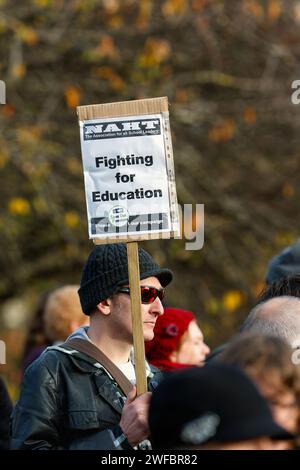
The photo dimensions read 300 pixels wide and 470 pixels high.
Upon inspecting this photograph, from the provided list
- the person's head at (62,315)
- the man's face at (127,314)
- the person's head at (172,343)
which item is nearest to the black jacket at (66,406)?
the man's face at (127,314)

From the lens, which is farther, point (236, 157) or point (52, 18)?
point (236, 157)

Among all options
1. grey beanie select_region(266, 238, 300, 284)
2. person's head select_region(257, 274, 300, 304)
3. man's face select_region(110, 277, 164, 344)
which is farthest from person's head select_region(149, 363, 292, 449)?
grey beanie select_region(266, 238, 300, 284)

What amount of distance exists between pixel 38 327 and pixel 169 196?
7.58 feet

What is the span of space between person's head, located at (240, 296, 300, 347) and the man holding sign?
441 mm

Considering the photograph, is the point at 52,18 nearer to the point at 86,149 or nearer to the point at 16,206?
the point at 16,206

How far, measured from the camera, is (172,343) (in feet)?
18.1

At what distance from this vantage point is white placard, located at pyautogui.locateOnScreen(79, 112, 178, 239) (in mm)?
4141

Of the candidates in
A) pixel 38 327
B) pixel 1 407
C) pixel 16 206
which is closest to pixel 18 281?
pixel 16 206

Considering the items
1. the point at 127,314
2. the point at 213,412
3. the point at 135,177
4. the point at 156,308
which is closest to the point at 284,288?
the point at 156,308

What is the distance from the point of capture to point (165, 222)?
414cm

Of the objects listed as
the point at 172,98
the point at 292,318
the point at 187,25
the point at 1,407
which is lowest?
the point at 1,407

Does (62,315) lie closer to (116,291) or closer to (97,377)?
(116,291)

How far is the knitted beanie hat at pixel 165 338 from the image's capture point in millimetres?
5500

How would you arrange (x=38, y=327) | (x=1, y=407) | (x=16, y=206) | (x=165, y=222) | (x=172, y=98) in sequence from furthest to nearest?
(x=172, y=98) → (x=16, y=206) → (x=38, y=327) → (x=1, y=407) → (x=165, y=222)
